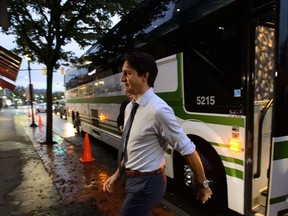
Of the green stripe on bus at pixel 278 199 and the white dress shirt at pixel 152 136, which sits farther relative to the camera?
the green stripe on bus at pixel 278 199

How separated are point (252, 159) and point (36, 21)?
9.84m

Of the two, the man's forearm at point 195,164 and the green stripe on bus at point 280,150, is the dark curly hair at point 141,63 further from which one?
the green stripe on bus at point 280,150

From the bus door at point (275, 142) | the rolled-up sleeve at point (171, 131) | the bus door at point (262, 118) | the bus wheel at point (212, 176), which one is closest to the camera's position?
the rolled-up sleeve at point (171, 131)

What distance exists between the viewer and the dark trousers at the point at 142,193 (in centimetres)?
215

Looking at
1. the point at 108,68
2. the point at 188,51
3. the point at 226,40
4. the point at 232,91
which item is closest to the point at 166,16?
the point at 188,51

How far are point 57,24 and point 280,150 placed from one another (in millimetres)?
9209

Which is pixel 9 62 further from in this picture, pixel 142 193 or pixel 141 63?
pixel 142 193

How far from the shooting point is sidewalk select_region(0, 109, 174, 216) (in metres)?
4.65

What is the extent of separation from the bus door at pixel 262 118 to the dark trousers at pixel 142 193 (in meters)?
1.77

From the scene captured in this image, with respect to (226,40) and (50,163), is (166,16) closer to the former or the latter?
(226,40)

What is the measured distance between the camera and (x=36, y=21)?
36.1ft

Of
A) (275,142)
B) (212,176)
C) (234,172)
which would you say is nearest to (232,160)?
(234,172)

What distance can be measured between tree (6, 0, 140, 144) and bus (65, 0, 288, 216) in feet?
16.8

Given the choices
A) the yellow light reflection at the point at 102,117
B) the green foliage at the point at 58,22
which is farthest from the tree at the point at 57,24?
the yellow light reflection at the point at 102,117
